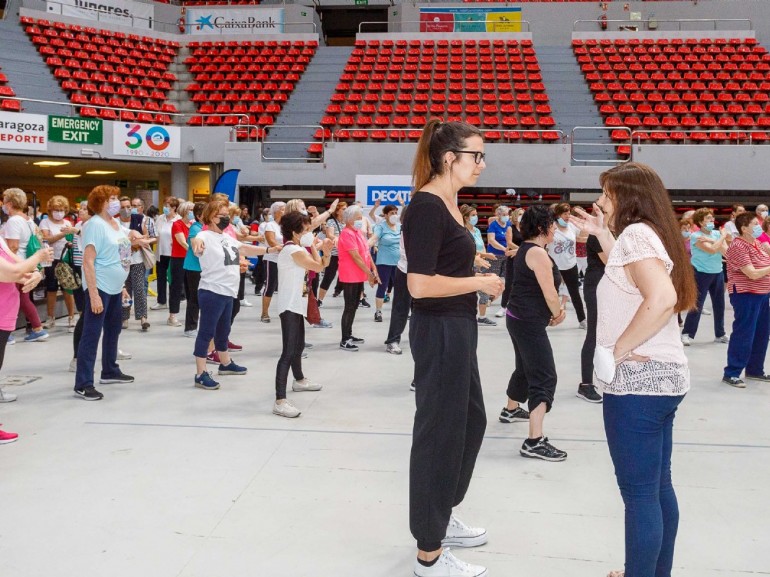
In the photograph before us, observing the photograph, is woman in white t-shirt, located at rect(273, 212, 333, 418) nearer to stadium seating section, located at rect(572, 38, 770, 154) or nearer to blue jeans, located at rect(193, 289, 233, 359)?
blue jeans, located at rect(193, 289, 233, 359)

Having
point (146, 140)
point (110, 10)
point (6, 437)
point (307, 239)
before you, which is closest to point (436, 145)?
point (6, 437)

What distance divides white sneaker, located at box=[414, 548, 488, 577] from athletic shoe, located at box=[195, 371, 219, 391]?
3.47 metres

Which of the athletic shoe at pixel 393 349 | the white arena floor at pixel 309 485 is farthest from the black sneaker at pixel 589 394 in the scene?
the athletic shoe at pixel 393 349

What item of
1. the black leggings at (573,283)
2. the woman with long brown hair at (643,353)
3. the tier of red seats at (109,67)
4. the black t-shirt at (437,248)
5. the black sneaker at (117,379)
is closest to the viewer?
the woman with long brown hair at (643,353)

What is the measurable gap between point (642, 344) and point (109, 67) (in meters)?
21.6

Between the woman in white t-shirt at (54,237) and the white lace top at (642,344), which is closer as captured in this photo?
the white lace top at (642,344)

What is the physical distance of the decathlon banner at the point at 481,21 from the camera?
2419 cm

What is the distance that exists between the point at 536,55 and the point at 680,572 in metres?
22.4

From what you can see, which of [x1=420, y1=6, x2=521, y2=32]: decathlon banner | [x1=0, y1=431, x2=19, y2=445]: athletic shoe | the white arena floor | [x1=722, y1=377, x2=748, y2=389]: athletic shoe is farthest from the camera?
[x1=420, y1=6, x2=521, y2=32]: decathlon banner

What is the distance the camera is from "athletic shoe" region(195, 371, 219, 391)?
592 cm

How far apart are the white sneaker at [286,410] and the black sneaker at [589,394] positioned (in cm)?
222

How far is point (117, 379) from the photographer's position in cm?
607

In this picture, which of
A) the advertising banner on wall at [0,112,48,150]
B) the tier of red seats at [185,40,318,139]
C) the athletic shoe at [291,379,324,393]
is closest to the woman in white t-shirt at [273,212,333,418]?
the athletic shoe at [291,379,324,393]

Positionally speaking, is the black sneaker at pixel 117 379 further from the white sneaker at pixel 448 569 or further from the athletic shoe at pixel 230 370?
the white sneaker at pixel 448 569
